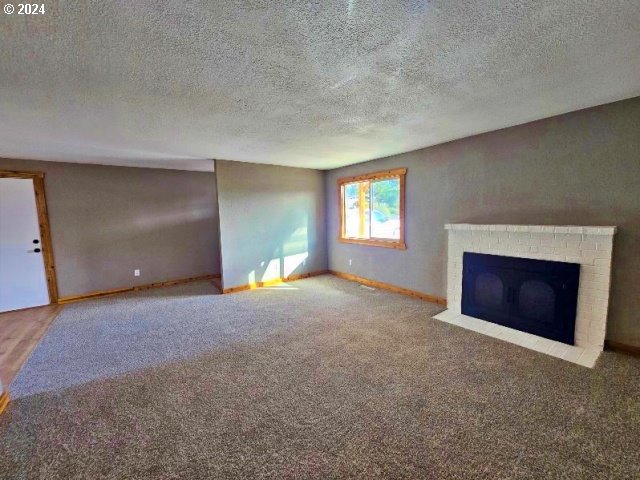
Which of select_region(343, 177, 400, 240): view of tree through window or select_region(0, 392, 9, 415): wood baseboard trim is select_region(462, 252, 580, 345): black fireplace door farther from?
select_region(0, 392, 9, 415): wood baseboard trim

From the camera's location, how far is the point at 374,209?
5.22 meters

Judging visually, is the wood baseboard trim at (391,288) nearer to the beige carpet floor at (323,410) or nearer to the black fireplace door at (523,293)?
the black fireplace door at (523,293)

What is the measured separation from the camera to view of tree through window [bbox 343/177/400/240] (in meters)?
4.79

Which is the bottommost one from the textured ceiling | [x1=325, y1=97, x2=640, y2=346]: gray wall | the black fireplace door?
the black fireplace door

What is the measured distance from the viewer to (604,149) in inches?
104

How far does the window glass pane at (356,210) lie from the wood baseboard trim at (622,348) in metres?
A: 3.42

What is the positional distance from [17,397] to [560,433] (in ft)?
12.3

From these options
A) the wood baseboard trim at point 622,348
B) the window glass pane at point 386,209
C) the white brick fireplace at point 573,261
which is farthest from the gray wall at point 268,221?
the wood baseboard trim at point 622,348

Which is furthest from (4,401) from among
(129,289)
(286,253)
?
(286,253)

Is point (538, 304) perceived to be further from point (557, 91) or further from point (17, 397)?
point (17, 397)

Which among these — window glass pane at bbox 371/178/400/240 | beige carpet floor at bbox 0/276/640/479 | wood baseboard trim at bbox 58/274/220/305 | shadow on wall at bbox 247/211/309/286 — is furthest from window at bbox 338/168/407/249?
wood baseboard trim at bbox 58/274/220/305

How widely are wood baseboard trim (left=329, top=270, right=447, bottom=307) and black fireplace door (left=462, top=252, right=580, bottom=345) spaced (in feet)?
1.70

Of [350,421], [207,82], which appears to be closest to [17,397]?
[350,421]

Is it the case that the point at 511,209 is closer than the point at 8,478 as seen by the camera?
No
